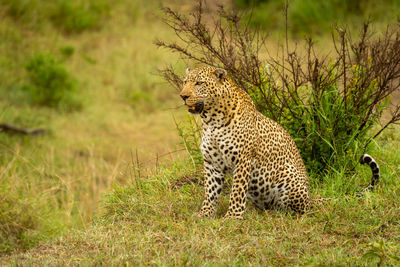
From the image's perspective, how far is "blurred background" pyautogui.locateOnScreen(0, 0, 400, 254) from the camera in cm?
1140

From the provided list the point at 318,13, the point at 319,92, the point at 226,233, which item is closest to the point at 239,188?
the point at 226,233

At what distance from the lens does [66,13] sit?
59.7 feet

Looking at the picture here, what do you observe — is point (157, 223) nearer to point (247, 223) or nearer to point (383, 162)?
point (247, 223)

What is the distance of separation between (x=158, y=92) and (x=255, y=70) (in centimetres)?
828

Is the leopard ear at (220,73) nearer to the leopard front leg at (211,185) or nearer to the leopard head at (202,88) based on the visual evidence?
the leopard head at (202,88)

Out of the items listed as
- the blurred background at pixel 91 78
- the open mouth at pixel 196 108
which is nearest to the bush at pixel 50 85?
the blurred background at pixel 91 78

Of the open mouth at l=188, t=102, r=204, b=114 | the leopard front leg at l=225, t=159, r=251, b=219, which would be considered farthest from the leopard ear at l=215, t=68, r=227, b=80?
the leopard front leg at l=225, t=159, r=251, b=219

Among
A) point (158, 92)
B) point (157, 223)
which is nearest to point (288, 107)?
point (157, 223)

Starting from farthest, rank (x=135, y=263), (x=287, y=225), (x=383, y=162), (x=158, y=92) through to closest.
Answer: (x=158, y=92)
(x=383, y=162)
(x=287, y=225)
(x=135, y=263)

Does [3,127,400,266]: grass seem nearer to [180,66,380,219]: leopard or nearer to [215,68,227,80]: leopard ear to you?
[180,66,380,219]: leopard

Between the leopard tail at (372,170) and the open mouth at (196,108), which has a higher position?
the open mouth at (196,108)

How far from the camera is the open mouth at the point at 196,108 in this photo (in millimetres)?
5807

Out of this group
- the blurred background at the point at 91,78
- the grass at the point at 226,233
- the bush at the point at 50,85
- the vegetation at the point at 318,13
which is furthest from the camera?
the vegetation at the point at 318,13

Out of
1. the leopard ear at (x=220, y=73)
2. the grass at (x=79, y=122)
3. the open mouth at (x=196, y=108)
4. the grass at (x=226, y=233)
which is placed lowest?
the grass at (x=79, y=122)
